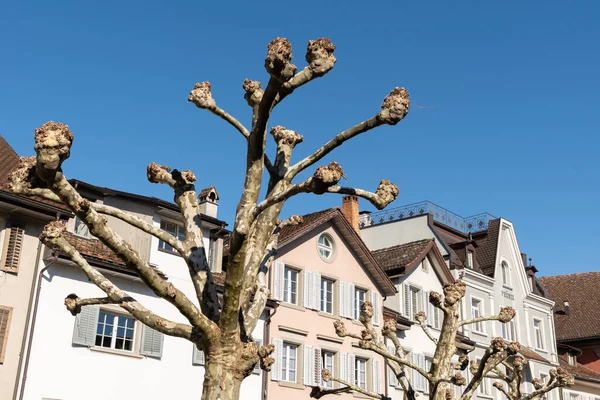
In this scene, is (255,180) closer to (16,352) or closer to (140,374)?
(16,352)

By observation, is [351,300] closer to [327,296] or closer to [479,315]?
[327,296]

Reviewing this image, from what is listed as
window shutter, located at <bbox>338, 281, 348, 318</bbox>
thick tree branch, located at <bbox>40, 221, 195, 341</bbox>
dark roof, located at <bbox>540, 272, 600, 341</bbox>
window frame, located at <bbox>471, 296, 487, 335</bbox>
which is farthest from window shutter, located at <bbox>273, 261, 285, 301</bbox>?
dark roof, located at <bbox>540, 272, 600, 341</bbox>

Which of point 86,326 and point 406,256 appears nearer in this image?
point 86,326

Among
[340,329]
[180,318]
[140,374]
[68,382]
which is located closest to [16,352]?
[68,382]

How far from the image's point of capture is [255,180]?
32.8 feet

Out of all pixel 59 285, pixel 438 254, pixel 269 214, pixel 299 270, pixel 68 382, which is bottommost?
pixel 68 382

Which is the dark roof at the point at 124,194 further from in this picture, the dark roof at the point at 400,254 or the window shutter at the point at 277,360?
the dark roof at the point at 400,254

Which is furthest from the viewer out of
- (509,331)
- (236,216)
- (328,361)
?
(509,331)

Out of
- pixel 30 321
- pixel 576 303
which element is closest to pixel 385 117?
pixel 30 321

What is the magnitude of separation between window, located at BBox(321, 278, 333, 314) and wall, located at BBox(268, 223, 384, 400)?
215 millimetres

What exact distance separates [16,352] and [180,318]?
5927mm

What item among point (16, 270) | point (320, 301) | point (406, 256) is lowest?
point (16, 270)

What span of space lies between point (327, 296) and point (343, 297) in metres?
0.75

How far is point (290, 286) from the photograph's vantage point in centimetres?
2833
